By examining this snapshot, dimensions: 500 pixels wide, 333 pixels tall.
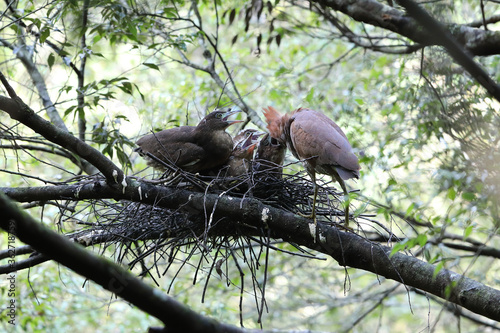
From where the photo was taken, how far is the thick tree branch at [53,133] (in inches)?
103

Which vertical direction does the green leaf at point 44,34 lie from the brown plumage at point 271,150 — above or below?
above

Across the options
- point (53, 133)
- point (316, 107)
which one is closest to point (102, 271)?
point (53, 133)

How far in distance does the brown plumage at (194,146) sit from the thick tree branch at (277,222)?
2.54ft

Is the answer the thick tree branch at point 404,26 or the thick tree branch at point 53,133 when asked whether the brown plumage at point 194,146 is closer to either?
the thick tree branch at point 53,133

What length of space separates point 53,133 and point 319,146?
1.79 meters

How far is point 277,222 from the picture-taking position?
3125 millimetres

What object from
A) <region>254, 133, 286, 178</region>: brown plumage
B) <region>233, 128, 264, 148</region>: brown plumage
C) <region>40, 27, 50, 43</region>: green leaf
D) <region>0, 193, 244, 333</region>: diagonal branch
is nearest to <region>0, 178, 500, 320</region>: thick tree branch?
<region>254, 133, 286, 178</region>: brown plumage

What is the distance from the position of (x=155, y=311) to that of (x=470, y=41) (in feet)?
10.8

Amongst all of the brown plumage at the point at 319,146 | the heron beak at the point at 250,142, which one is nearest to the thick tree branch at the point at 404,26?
the brown plumage at the point at 319,146

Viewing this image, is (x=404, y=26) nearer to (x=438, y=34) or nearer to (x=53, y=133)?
(x=438, y=34)

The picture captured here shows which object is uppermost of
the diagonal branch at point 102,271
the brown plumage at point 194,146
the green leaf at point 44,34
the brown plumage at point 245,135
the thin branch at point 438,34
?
the green leaf at point 44,34

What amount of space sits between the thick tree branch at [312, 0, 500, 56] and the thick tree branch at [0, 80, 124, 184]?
2240mm

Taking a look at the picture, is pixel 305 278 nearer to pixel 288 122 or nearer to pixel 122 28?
pixel 288 122

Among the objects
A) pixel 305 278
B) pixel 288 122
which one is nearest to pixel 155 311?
pixel 288 122
